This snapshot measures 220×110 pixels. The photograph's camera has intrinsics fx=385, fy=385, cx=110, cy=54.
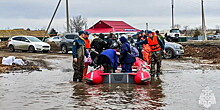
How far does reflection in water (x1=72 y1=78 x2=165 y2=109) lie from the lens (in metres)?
8.78

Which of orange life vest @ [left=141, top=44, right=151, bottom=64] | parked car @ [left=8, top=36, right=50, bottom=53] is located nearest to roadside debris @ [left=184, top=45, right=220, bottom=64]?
orange life vest @ [left=141, top=44, right=151, bottom=64]

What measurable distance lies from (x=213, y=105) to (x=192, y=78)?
214 inches

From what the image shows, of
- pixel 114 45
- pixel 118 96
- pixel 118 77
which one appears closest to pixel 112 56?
pixel 118 77

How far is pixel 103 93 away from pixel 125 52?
255 cm

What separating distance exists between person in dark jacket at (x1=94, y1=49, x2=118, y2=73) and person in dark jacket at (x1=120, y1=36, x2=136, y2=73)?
0.27m

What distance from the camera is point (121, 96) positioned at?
1009cm

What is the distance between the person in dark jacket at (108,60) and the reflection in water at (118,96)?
0.81m

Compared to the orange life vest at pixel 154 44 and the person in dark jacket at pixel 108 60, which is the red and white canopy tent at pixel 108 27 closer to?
the orange life vest at pixel 154 44

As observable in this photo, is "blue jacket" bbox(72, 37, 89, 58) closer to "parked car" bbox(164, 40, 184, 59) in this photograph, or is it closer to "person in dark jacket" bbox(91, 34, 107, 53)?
"person in dark jacket" bbox(91, 34, 107, 53)

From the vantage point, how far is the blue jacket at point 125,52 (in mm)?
12750

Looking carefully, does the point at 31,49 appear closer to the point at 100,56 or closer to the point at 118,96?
the point at 100,56

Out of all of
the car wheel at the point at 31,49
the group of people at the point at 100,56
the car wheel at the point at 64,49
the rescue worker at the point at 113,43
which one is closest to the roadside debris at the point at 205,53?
the car wheel at the point at 64,49

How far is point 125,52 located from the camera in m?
12.8

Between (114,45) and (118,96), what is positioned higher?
(114,45)
